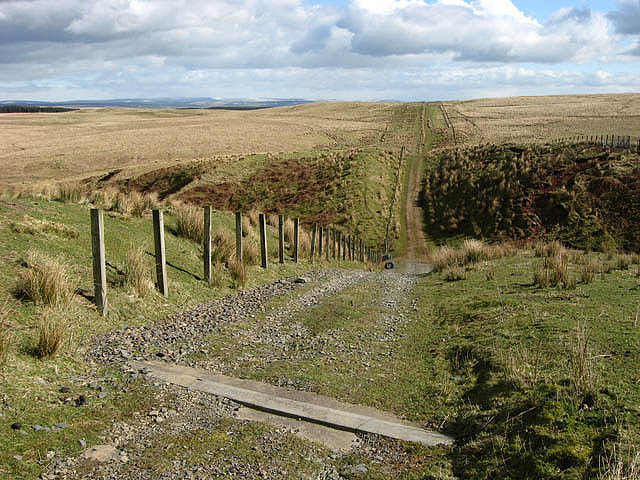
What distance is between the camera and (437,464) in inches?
196

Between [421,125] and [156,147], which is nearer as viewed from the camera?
[156,147]

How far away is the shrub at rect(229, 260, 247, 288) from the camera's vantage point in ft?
42.7

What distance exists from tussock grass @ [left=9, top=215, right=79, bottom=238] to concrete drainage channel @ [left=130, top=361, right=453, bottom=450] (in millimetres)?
4816

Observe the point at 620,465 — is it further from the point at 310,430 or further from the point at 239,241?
the point at 239,241

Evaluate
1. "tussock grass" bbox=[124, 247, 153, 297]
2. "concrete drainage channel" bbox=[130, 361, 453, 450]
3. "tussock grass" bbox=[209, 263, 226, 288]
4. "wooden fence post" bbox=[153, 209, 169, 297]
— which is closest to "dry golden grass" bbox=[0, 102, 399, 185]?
"tussock grass" bbox=[209, 263, 226, 288]

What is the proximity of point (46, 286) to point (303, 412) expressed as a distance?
14.6ft

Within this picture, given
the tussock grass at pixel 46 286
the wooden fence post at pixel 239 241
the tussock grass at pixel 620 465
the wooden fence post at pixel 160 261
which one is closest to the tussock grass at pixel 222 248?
the wooden fence post at pixel 239 241

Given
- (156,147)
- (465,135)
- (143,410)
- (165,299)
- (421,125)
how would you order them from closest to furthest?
(143,410)
(165,299)
(156,147)
(465,135)
(421,125)

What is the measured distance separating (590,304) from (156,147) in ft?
217

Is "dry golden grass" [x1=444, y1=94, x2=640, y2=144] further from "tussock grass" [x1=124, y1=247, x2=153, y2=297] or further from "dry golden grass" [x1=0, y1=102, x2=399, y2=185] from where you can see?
"tussock grass" [x1=124, y1=247, x2=153, y2=297]

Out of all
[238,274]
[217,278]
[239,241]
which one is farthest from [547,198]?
[217,278]

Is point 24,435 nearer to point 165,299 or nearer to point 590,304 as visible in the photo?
point 165,299

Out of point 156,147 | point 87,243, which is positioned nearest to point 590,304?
point 87,243

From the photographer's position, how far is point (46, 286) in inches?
310
